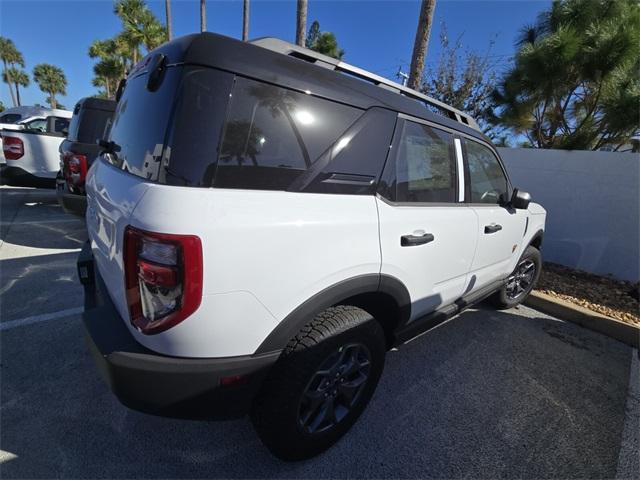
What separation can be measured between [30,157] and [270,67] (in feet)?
23.8

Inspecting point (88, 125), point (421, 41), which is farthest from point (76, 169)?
point (421, 41)

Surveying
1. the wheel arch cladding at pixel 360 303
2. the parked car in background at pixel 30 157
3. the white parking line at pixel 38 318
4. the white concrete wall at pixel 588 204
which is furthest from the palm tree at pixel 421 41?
the parked car in background at pixel 30 157

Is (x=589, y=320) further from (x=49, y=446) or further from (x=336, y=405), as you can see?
(x=49, y=446)

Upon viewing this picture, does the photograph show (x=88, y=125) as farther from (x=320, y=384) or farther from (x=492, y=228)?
(x=492, y=228)

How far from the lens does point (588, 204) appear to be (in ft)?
17.2

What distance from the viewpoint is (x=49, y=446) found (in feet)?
5.75

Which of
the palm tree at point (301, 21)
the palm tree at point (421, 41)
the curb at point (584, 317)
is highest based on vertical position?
the palm tree at point (301, 21)

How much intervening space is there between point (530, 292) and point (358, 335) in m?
3.43

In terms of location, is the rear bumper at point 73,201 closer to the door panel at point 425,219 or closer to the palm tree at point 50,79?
the door panel at point 425,219

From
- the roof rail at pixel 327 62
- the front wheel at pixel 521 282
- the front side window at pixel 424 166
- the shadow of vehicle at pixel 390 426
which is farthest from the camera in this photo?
the front wheel at pixel 521 282

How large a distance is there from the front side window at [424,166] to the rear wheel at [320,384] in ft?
2.58

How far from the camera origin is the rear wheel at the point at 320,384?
154cm

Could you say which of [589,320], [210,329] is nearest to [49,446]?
[210,329]

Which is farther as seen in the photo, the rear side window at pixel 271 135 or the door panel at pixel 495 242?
the door panel at pixel 495 242
